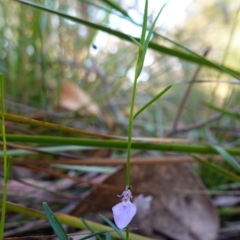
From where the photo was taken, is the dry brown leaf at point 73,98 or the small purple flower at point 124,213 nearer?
the small purple flower at point 124,213

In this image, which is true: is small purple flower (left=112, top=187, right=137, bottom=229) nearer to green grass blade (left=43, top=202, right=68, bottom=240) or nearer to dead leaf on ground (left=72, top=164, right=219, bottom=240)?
green grass blade (left=43, top=202, right=68, bottom=240)

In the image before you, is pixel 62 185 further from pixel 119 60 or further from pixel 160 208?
pixel 119 60

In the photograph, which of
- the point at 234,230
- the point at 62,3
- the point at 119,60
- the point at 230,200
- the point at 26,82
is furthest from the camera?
the point at 119,60

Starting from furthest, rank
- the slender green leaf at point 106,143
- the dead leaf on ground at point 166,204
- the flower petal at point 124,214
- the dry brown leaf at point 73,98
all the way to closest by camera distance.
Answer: the dry brown leaf at point 73,98
the dead leaf on ground at point 166,204
the slender green leaf at point 106,143
the flower petal at point 124,214

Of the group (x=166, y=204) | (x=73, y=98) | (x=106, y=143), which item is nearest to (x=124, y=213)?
(x=106, y=143)

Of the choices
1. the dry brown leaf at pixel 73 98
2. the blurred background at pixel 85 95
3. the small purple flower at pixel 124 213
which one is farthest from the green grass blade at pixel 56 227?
the dry brown leaf at pixel 73 98

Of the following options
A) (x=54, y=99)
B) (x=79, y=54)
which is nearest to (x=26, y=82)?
(x=54, y=99)

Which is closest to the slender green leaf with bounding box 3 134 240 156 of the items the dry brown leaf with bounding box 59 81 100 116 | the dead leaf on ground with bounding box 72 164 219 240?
the dead leaf on ground with bounding box 72 164 219 240

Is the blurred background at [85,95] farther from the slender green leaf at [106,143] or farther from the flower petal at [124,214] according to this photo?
the flower petal at [124,214]
